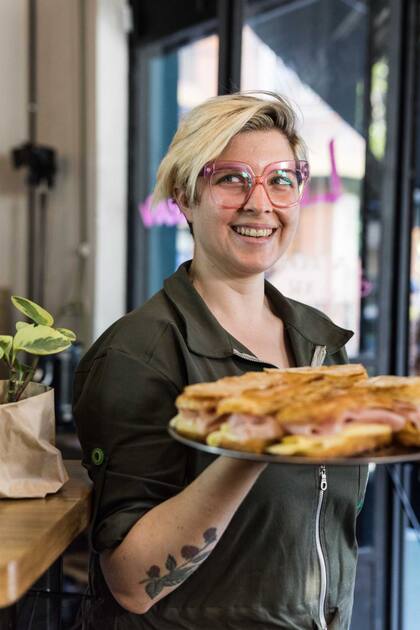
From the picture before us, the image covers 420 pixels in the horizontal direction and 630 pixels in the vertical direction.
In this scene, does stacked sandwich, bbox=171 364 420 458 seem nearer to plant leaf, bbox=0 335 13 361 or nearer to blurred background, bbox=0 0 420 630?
plant leaf, bbox=0 335 13 361

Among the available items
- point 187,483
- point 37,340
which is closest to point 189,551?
point 187,483

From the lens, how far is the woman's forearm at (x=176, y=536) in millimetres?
1026

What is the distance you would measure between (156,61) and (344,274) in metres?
1.40

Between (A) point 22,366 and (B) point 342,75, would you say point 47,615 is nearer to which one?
(A) point 22,366

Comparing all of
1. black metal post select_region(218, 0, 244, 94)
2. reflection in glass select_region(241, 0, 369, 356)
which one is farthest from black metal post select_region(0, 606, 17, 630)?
black metal post select_region(218, 0, 244, 94)

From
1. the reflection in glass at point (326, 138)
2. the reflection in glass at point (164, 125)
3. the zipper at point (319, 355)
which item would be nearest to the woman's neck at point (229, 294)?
the zipper at point (319, 355)

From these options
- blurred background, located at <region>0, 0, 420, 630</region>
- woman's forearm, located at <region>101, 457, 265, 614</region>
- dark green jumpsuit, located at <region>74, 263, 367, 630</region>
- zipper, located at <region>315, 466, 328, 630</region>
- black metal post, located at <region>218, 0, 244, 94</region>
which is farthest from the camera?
black metal post, located at <region>218, 0, 244, 94</region>

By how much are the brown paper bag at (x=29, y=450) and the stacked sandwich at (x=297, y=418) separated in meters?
0.23

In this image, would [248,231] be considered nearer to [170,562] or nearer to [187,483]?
[187,483]

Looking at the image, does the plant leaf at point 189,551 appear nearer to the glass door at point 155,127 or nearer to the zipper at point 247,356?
the zipper at point 247,356

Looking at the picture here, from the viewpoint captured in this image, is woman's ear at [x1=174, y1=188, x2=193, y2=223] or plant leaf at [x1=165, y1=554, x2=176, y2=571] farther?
woman's ear at [x1=174, y1=188, x2=193, y2=223]

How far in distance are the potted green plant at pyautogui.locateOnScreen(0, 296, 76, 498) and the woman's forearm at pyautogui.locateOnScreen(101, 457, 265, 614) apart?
0.46ft

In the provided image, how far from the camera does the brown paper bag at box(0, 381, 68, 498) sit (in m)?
1.11

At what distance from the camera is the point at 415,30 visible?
3.38 m
